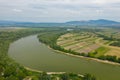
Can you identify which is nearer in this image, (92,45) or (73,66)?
(73,66)

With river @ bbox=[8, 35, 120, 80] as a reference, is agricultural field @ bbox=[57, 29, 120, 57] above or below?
above

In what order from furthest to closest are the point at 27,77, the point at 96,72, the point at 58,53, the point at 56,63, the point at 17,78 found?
the point at 58,53 → the point at 56,63 → the point at 96,72 → the point at 27,77 → the point at 17,78

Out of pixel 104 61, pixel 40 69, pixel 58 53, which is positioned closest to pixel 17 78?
pixel 40 69

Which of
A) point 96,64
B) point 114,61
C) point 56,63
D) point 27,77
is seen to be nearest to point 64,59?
point 56,63

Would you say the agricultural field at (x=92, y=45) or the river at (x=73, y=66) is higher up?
the agricultural field at (x=92, y=45)

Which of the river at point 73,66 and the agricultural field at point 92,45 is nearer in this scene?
the river at point 73,66

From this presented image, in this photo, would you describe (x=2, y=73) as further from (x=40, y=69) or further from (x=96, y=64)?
(x=96, y=64)

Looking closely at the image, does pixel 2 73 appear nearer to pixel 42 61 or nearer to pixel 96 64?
pixel 42 61

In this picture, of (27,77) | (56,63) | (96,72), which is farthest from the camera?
(56,63)

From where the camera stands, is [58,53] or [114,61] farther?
[58,53]

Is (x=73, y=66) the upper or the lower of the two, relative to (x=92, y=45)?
lower

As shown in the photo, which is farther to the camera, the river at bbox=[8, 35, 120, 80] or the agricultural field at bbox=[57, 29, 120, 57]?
the agricultural field at bbox=[57, 29, 120, 57]
